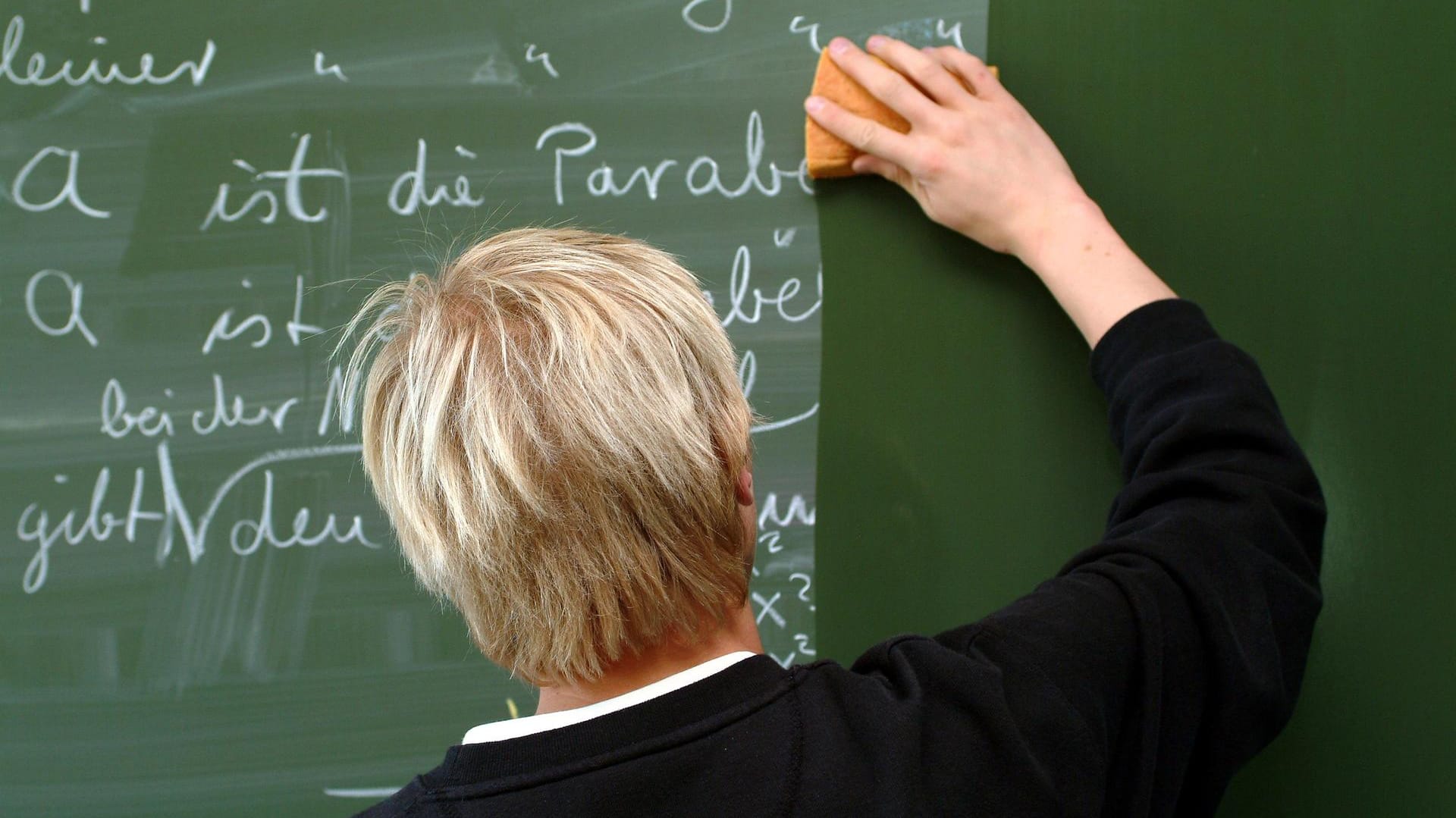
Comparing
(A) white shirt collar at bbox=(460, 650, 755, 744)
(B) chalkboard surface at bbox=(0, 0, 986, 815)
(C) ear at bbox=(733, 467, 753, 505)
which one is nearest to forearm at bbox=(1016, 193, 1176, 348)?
(B) chalkboard surface at bbox=(0, 0, 986, 815)

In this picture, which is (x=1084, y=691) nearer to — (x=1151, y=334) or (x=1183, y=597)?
(x=1183, y=597)

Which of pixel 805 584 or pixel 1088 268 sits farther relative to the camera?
pixel 805 584

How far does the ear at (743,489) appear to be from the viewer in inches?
27.6

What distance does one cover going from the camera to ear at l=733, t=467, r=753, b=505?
700 mm

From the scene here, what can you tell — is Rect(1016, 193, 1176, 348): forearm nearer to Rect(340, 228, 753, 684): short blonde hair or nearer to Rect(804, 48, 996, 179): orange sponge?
Rect(804, 48, 996, 179): orange sponge

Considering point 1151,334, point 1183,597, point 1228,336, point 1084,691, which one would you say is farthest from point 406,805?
point 1228,336

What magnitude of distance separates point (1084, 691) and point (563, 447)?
384mm

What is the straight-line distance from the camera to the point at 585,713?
24.0 inches

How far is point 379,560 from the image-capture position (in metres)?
1.02

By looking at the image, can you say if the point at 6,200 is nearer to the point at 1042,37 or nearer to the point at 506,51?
the point at 506,51

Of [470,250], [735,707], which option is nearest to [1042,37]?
[470,250]

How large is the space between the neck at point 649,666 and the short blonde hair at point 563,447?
2 cm

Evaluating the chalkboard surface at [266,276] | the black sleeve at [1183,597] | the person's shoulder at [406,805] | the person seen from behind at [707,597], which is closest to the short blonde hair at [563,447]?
the person seen from behind at [707,597]

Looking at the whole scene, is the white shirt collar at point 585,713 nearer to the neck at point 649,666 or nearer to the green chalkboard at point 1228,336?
the neck at point 649,666
